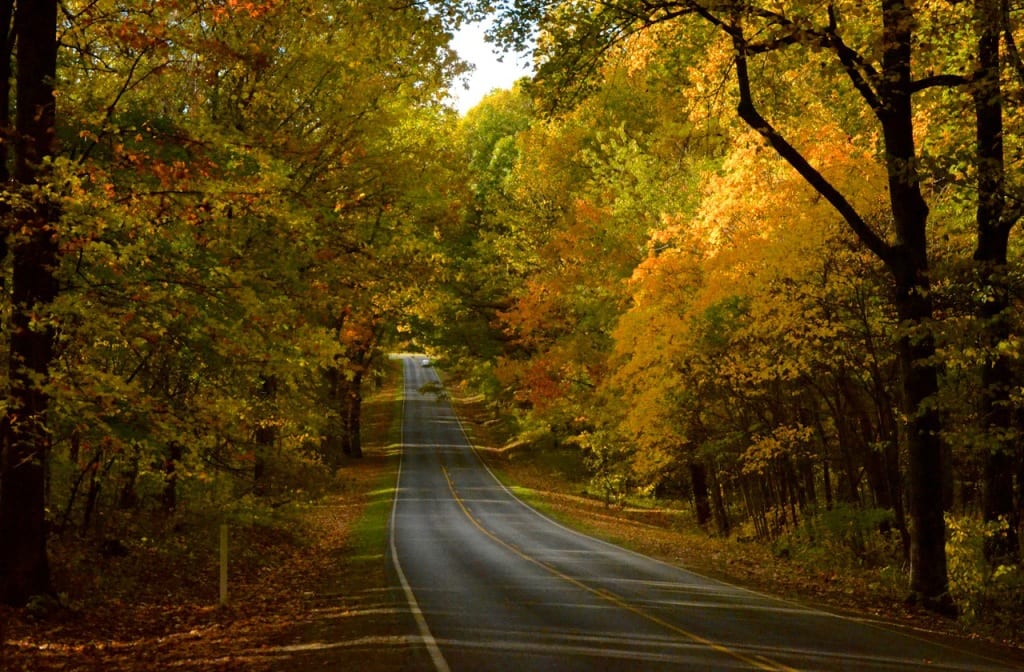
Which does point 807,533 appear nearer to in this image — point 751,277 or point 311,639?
point 751,277

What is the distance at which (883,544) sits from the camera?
904 inches

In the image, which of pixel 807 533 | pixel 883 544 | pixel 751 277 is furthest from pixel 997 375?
pixel 807 533

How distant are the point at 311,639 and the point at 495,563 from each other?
8.90m

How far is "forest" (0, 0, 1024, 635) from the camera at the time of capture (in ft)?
38.5

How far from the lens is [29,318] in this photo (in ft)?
36.7

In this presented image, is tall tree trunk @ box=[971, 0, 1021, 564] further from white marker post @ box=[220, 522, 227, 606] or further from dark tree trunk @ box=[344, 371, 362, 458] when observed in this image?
dark tree trunk @ box=[344, 371, 362, 458]

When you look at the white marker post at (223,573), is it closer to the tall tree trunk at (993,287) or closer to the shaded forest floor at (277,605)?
the shaded forest floor at (277,605)

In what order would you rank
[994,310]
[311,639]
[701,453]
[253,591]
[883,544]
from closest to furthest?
1. [311,639]
2. [994,310]
3. [253,591]
4. [883,544]
5. [701,453]

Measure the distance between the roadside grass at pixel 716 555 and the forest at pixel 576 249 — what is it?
0.98 m

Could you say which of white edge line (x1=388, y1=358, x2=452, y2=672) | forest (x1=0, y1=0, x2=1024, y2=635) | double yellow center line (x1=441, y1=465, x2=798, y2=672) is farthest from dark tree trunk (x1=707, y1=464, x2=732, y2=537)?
white edge line (x1=388, y1=358, x2=452, y2=672)

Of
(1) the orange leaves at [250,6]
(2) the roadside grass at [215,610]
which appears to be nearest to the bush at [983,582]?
(2) the roadside grass at [215,610]

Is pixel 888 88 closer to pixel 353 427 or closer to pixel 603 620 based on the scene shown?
pixel 603 620

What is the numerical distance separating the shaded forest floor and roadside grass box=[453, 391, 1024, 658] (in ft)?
0.20

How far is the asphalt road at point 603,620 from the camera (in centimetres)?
1041
